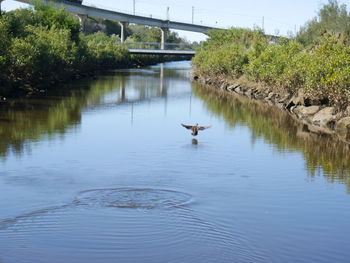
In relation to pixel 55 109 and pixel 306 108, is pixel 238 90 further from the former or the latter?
pixel 55 109

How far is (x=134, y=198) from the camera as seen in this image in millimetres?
21156

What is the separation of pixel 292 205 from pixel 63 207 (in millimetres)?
7573

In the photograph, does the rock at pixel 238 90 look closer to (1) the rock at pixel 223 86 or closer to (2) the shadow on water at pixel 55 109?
(1) the rock at pixel 223 86

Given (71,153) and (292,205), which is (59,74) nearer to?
(71,153)

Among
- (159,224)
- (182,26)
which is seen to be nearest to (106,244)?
(159,224)

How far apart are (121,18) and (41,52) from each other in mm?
86051

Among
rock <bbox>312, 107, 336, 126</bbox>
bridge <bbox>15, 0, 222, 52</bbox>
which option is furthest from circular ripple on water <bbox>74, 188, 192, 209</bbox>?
bridge <bbox>15, 0, 222, 52</bbox>

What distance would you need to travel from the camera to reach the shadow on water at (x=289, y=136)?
92.9 feet

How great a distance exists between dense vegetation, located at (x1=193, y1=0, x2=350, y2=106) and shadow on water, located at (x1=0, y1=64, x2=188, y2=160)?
1039 cm

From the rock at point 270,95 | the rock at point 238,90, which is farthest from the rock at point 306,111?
the rock at point 238,90

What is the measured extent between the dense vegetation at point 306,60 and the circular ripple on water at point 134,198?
22.0 metres

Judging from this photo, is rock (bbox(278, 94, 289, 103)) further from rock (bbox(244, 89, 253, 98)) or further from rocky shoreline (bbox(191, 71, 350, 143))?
rock (bbox(244, 89, 253, 98))


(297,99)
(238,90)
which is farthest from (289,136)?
(238,90)

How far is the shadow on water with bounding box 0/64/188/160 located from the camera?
3284 centimetres
